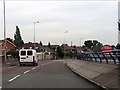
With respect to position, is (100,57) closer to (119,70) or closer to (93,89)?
(119,70)

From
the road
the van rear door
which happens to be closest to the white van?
the van rear door

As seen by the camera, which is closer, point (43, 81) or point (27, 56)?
point (43, 81)

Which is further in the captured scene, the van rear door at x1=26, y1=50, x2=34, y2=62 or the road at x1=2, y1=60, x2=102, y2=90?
the van rear door at x1=26, y1=50, x2=34, y2=62

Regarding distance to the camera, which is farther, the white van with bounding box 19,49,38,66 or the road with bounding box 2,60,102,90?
the white van with bounding box 19,49,38,66

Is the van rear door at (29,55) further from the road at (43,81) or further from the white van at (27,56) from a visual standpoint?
the road at (43,81)

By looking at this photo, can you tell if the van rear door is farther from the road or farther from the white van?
the road

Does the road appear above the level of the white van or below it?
below

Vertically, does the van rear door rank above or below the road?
above

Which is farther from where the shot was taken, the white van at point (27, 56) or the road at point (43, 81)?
the white van at point (27, 56)

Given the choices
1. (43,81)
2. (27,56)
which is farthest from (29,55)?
(43,81)

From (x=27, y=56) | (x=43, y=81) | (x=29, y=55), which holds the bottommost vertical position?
(x=43, y=81)

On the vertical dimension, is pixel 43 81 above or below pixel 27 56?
below

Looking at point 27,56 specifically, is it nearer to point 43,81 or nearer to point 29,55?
point 29,55

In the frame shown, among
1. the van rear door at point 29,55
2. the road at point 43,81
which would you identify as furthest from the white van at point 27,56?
the road at point 43,81
